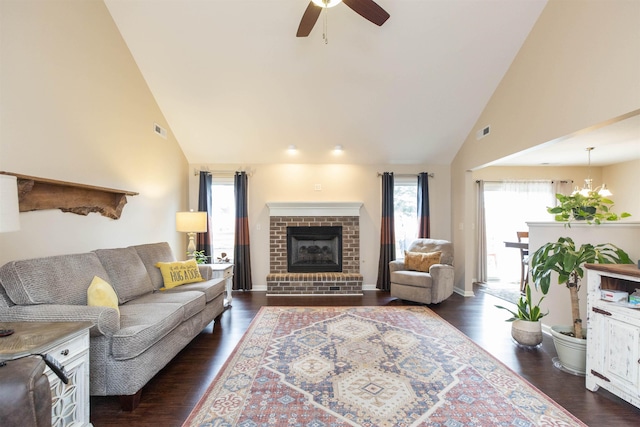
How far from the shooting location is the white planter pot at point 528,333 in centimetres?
287

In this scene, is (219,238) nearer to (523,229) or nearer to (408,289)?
(408,289)

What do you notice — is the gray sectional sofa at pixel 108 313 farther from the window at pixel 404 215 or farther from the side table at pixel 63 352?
the window at pixel 404 215

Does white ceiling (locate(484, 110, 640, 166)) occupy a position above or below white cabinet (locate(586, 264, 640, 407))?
above

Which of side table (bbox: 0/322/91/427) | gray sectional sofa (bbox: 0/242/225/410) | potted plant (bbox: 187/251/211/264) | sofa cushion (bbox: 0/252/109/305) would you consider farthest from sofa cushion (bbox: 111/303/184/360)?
potted plant (bbox: 187/251/211/264)

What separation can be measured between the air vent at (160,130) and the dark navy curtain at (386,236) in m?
3.80

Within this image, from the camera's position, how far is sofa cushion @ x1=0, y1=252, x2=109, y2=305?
1944 millimetres

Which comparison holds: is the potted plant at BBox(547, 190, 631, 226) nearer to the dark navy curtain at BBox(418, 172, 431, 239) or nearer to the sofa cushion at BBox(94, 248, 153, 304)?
the dark navy curtain at BBox(418, 172, 431, 239)

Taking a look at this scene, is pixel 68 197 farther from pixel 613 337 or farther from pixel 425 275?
pixel 613 337

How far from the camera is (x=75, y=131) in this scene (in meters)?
2.81

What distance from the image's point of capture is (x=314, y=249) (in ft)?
18.3

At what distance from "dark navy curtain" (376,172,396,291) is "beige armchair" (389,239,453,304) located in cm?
53

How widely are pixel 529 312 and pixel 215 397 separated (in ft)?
10.2

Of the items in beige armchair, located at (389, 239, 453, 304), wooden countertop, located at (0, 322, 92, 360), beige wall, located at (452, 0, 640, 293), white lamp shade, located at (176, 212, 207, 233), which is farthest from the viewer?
white lamp shade, located at (176, 212, 207, 233)

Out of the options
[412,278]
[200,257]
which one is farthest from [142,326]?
[412,278]
